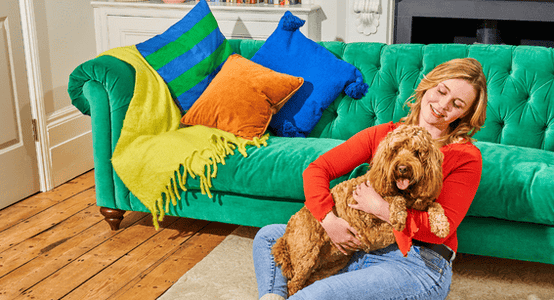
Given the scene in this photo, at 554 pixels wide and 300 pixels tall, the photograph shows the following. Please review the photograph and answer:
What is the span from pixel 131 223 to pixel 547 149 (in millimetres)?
1895

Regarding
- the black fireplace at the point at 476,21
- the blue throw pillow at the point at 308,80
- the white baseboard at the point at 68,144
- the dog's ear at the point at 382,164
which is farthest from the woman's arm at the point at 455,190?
the white baseboard at the point at 68,144

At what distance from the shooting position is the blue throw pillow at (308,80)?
7.61 ft

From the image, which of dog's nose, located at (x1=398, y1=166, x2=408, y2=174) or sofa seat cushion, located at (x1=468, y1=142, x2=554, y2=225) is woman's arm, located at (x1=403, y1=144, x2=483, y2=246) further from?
sofa seat cushion, located at (x1=468, y1=142, x2=554, y2=225)

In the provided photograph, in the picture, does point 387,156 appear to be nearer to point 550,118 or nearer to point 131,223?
point 550,118

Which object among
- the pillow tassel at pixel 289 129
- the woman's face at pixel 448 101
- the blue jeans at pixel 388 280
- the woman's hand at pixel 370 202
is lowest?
the blue jeans at pixel 388 280

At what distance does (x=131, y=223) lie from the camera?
2453 millimetres

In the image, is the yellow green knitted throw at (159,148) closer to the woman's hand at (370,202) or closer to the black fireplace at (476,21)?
the woman's hand at (370,202)

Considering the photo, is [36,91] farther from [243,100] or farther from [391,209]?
[391,209]

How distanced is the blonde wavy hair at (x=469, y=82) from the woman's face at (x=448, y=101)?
1 cm

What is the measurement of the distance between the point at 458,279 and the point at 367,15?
1.97m

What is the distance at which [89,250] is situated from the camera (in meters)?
2.18

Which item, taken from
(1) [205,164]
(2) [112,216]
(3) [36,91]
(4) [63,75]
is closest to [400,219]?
(1) [205,164]

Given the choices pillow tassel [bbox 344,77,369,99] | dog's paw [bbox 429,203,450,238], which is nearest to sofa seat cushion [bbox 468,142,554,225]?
dog's paw [bbox 429,203,450,238]

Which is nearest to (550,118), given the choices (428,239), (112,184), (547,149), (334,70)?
(547,149)
